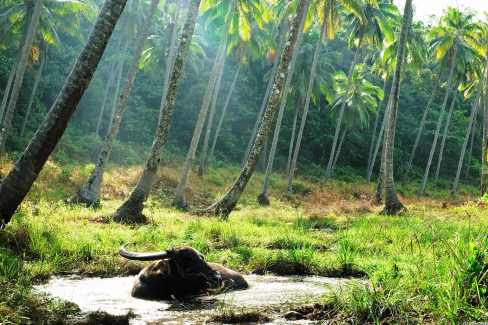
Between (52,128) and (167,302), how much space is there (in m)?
3.55

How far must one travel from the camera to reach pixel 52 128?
748cm

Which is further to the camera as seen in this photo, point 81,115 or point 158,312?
point 81,115

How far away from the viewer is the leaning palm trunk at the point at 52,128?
7.39m

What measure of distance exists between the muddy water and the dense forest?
0.52 metres

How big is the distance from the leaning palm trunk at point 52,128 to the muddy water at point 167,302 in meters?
1.84

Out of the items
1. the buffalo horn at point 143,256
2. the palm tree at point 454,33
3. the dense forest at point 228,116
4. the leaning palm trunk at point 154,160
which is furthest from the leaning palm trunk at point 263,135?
the palm tree at point 454,33

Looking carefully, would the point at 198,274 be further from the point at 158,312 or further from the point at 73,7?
the point at 73,7

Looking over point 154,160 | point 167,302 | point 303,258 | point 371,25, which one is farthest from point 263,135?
point 371,25

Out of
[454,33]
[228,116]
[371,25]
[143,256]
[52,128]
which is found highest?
[454,33]

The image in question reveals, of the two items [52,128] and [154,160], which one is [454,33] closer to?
[154,160]

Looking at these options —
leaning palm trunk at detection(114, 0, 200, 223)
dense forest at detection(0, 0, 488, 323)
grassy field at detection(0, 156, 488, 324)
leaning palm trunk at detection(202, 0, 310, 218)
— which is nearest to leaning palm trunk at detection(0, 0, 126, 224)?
dense forest at detection(0, 0, 488, 323)

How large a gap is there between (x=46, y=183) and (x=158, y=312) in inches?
664

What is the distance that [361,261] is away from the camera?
25.4ft

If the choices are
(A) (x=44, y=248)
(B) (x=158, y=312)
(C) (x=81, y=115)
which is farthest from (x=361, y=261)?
(C) (x=81, y=115)
